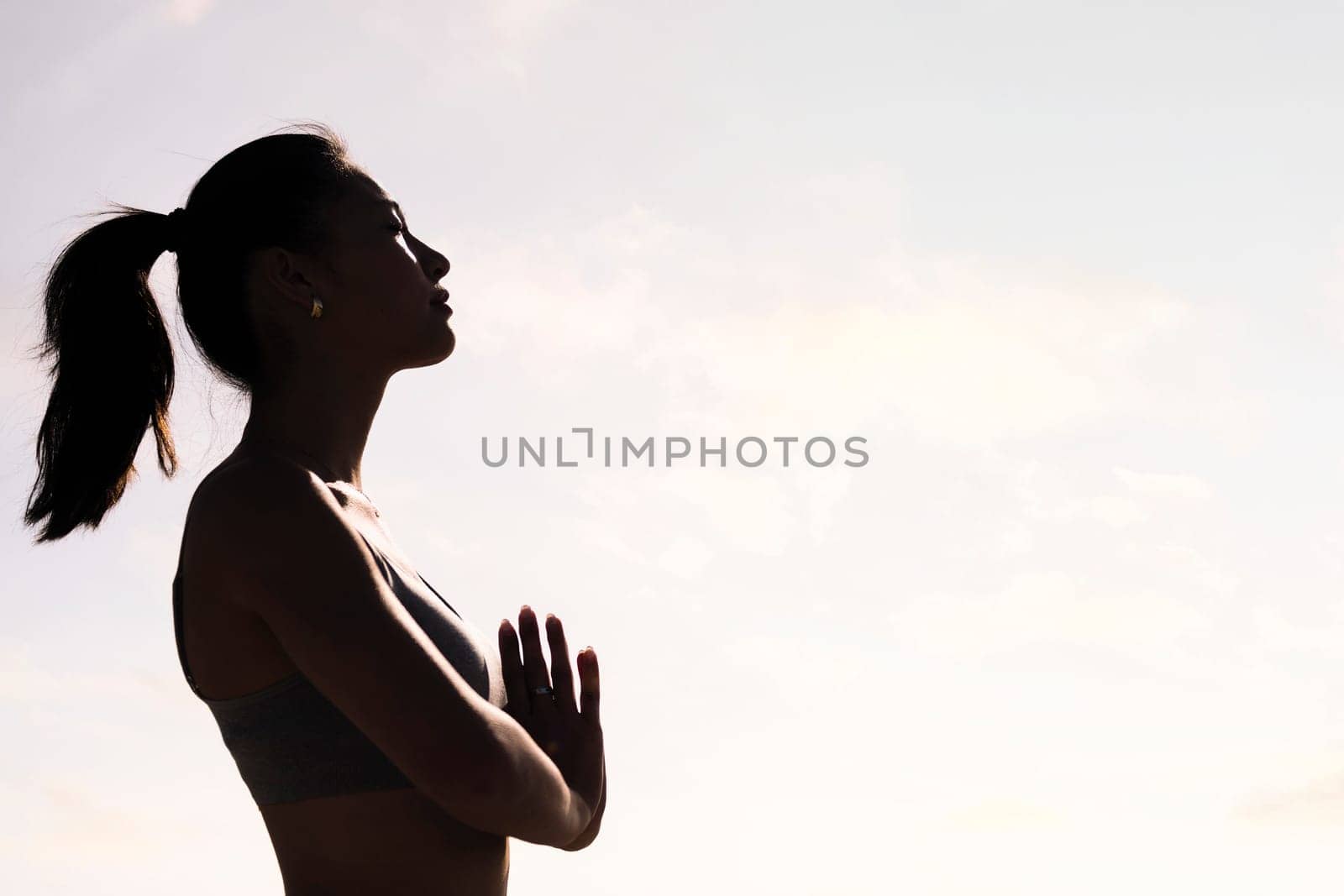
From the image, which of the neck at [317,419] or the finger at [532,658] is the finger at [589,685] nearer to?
the finger at [532,658]

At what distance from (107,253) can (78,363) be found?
315 millimetres

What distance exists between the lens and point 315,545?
2.50 m

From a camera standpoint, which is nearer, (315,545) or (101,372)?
(315,545)

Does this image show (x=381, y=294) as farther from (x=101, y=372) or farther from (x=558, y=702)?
(x=558, y=702)

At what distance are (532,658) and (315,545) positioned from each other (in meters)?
0.65

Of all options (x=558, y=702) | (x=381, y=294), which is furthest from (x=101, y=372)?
(x=558, y=702)

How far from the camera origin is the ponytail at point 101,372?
3326 millimetres

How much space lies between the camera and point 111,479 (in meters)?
3.37

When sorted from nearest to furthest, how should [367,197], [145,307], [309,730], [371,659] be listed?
[371,659], [309,730], [367,197], [145,307]

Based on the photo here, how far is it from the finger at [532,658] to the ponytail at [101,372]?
1.18m

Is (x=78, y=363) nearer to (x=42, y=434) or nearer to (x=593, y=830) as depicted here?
(x=42, y=434)

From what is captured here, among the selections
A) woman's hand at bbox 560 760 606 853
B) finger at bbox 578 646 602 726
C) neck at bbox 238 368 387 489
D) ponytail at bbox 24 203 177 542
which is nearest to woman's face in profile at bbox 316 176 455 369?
neck at bbox 238 368 387 489

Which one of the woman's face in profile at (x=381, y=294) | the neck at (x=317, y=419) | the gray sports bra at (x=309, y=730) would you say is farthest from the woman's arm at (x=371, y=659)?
the woman's face in profile at (x=381, y=294)

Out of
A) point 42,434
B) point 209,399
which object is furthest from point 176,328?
point 42,434
